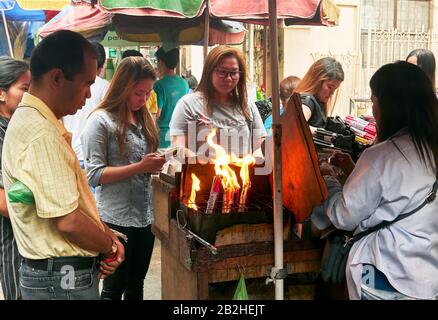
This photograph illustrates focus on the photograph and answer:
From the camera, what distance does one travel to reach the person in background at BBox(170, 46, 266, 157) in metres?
3.69

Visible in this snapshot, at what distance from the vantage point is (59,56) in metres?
1.99

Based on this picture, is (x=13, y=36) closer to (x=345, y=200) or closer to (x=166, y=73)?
(x=166, y=73)

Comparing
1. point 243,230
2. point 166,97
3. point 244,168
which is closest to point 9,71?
point 244,168

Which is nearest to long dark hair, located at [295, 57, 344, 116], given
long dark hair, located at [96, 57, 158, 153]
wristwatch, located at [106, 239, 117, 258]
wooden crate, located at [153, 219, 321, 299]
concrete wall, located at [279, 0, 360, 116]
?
long dark hair, located at [96, 57, 158, 153]

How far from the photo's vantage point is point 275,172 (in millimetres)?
2539

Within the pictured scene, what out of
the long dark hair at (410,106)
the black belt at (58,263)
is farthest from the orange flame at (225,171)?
the black belt at (58,263)

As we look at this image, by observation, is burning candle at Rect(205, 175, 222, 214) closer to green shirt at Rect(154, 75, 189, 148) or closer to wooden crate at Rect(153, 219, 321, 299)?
wooden crate at Rect(153, 219, 321, 299)

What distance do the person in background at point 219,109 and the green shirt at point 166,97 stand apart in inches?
90.6

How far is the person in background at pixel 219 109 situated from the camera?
12.1 feet

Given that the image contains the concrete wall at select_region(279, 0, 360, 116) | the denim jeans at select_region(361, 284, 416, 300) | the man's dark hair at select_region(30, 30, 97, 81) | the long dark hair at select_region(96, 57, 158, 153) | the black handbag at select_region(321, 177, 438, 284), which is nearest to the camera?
the man's dark hair at select_region(30, 30, 97, 81)

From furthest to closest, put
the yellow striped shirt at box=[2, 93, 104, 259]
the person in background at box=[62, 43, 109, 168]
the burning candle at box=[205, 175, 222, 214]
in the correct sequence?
the person in background at box=[62, 43, 109, 168] → the burning candle at box=[205, 175, 222, 214] → the yellow striped shirt at box=[2, 93, 104, 259]

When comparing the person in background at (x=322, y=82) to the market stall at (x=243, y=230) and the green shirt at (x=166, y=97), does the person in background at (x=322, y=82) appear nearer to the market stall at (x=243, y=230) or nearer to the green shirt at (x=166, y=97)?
the market stall at (x=243, y=230)

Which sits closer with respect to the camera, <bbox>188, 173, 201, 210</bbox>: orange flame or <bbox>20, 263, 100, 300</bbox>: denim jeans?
<bbox>20, 263, 100, 300</bbox>: denim jeans

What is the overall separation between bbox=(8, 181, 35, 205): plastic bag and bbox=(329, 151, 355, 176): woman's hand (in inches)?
64.4
